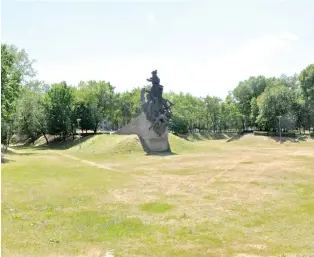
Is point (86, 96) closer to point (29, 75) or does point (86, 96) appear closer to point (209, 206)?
point (29, 75)

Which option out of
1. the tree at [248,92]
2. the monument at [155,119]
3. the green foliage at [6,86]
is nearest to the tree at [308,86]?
the tree at [248,92]

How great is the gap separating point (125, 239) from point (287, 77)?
347ft

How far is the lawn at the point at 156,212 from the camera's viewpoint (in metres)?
12.0

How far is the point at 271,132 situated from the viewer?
80.9 meters

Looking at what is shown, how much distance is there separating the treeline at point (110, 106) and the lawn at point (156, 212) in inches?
716

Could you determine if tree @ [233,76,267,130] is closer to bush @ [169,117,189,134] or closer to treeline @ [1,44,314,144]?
treeline @ [1,44,314,144]

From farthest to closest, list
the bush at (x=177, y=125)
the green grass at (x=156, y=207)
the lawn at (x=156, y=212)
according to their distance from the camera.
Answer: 1. the bush at (x=177, y=125)
2. the green grass at (x=156, y=207)
3. the lawn at (x=156, y=212)

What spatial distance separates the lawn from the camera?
12.0 metres

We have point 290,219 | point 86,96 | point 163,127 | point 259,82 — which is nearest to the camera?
point 290,219

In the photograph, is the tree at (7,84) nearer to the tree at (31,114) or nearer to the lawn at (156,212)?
the lawn at (156,212)

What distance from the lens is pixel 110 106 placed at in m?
80.4

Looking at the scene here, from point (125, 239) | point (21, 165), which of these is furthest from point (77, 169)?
point (125, 239)

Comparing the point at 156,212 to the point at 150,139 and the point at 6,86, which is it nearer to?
the point at 6,86

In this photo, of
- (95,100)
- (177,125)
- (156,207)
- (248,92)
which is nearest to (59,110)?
(95,100)
